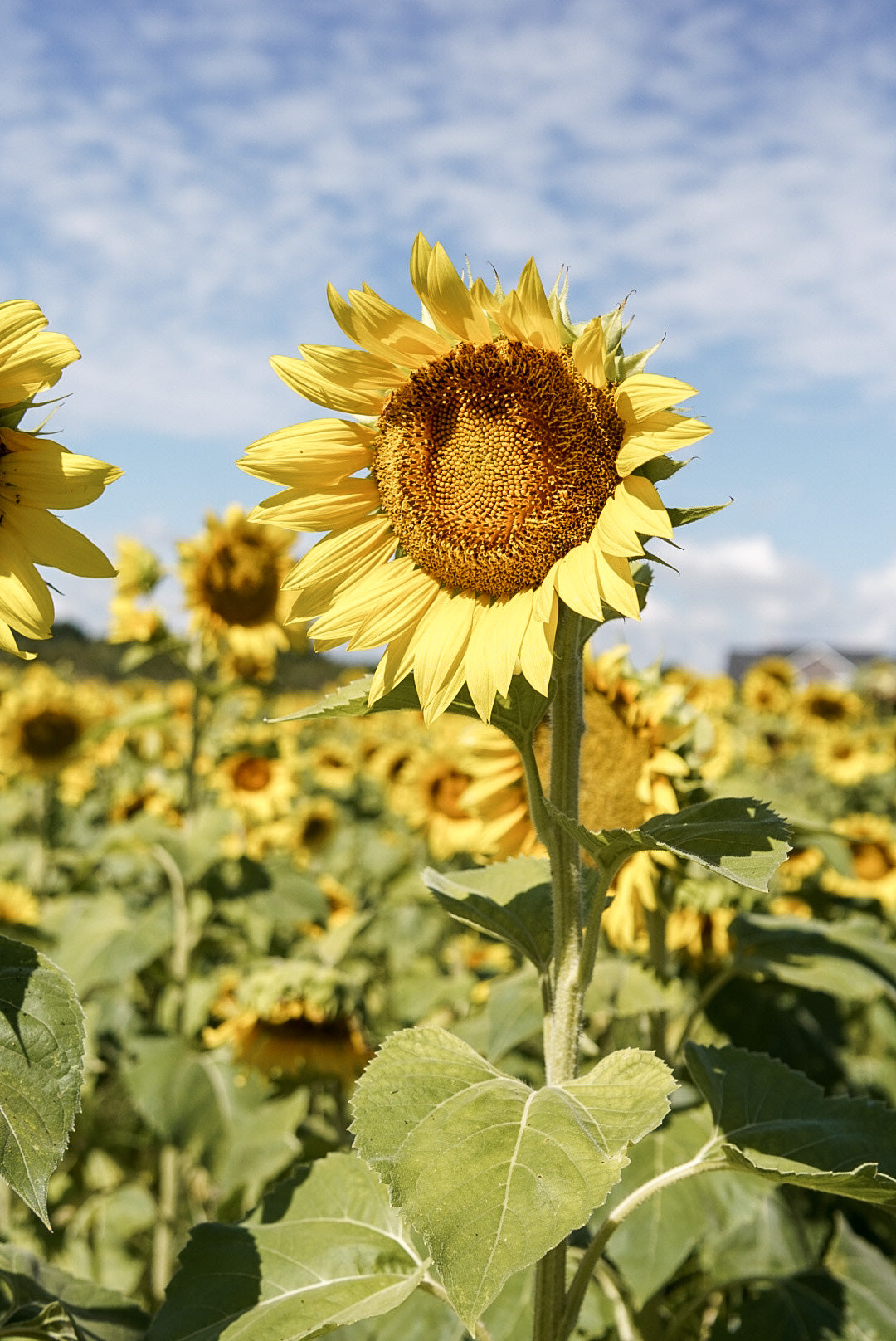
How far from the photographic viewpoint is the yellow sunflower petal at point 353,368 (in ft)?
5.19

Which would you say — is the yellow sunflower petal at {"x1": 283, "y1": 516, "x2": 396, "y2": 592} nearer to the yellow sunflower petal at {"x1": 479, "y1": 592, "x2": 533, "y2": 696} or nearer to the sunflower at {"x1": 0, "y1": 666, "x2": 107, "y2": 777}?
the yellow sunflower petal at {"x1": 479, "y1": 592, "x2": 533, "y2": 696}

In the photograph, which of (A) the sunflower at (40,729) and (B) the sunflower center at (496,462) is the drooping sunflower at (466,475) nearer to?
(B) the sunflower center at (496,462)

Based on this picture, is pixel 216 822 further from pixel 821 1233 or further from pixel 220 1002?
pixel 821 1233

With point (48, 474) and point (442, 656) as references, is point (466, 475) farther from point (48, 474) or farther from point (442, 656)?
point (48, 474)

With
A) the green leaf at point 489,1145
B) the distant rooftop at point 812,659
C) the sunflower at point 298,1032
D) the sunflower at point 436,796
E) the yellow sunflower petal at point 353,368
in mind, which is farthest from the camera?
the distant rooftop at point 812,659

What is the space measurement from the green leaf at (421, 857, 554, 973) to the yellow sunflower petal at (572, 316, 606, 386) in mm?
768

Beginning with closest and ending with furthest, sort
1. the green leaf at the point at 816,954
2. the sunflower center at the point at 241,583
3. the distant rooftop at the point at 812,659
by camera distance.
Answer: the green leaf at the point at 816,954 < the sunflower center at the point at 241,583 < the distant rooftop at the point at 812,659

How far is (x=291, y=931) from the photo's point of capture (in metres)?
6.35

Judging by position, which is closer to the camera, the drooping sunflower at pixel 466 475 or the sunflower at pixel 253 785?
the drooping sunflower at pixel 466 475

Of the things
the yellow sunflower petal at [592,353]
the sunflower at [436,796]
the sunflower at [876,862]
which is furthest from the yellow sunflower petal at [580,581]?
the sunflower at [876,862]

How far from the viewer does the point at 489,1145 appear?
1260 mm

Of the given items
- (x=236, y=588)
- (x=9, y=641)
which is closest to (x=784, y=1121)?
(x=9, y=641)

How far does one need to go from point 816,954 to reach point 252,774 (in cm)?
451

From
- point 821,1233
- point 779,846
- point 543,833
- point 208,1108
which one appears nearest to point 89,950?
point 208,1108
